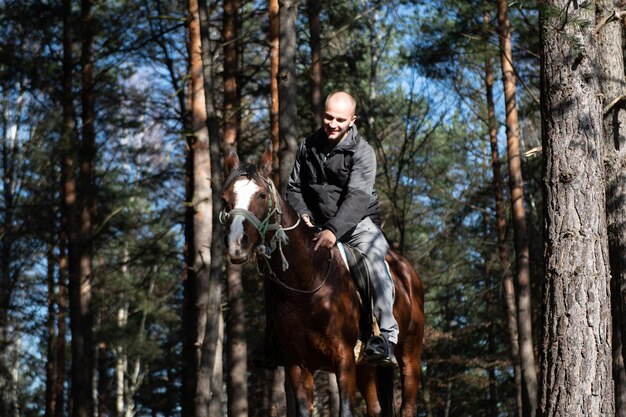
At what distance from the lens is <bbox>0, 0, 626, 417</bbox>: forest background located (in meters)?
8.23

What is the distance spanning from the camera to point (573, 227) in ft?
23.1

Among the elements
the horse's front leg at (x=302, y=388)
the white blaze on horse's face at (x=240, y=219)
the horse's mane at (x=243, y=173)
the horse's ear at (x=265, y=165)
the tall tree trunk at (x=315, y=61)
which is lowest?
the horse's front leg at (x=302, y=388)

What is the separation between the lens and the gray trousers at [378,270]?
7707mm

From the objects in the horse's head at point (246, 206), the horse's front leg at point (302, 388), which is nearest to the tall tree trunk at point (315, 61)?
the horse's front leg at point (302, 388)

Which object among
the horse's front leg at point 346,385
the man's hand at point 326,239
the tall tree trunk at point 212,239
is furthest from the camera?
the tall tree trunk at point 212,239

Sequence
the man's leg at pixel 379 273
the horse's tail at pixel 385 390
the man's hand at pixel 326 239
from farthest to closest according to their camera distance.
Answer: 1. the horse's tail at pixel 385 390
2. the man's leg at pixel 379 273
3. the man's hand at pixel 326 239

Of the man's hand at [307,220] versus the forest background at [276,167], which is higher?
the forest background at [276,167]

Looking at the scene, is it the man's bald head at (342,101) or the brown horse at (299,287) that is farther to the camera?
the man's bald head at (342,101)

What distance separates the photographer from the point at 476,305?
101 feet

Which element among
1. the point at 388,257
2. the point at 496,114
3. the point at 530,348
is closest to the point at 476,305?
the point at 496,114

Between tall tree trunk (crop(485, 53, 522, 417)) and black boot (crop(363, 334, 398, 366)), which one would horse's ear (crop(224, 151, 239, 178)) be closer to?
black boot (crop(363, 334, 398, 366))

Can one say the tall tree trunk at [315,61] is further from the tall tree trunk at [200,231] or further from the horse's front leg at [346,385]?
the horse's front leg at [346,385]

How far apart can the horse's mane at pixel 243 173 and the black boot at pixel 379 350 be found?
5.91 ft

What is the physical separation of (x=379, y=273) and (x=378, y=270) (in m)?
0.03
